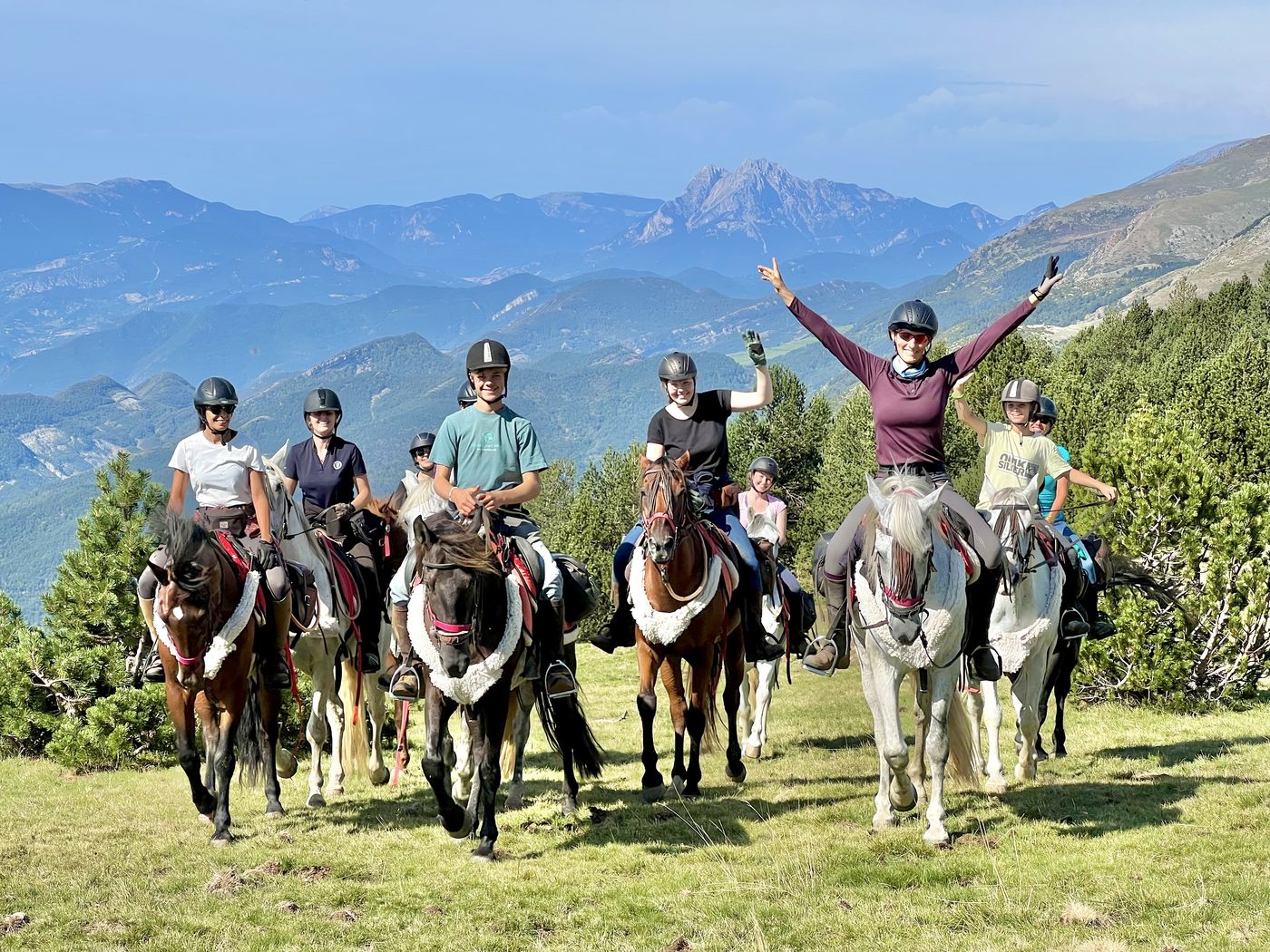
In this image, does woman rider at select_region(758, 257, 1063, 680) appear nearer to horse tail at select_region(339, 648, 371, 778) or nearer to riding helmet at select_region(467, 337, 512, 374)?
riding helmet at select_region(467, 337, 512, 374)

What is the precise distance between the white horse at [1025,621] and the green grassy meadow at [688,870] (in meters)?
0.65

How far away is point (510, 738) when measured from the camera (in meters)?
10.4

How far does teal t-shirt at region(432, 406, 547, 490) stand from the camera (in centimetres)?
912

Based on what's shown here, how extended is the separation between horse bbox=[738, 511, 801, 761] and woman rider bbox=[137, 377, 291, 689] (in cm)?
455

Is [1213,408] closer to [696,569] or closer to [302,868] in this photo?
[696,569]

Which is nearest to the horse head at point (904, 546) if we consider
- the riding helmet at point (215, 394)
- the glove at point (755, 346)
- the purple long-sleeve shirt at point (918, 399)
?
the purple long-sleeve shirt at point (918, 399)

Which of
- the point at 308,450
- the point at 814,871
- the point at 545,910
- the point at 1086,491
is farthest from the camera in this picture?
the point at 1086,491

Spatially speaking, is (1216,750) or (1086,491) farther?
(1086,491)

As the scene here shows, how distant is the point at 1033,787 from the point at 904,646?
335 centimetres

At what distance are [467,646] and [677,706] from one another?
10.1ft

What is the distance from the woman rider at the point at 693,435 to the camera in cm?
1067

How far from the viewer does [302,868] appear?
860cm

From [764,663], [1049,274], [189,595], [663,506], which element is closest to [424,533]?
[189,595]

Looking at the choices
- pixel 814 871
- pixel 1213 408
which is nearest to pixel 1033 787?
pixel 814 871
